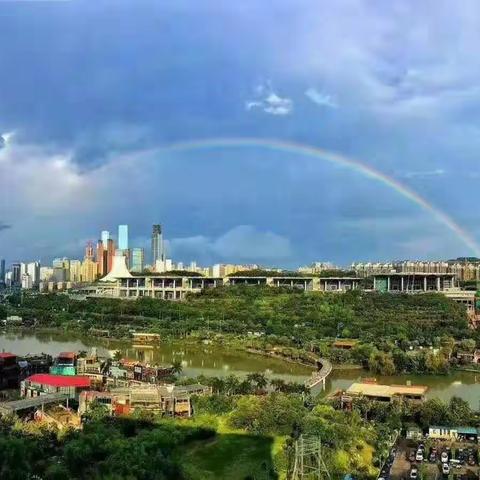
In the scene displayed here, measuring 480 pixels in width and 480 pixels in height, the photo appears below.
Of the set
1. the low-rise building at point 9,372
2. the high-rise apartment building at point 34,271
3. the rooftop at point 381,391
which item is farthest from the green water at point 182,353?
the high-rise apartment building at point 34,271

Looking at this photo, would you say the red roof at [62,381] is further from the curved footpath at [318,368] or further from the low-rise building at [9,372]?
the curved footpath at [318,368]

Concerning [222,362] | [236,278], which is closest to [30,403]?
[222,362]

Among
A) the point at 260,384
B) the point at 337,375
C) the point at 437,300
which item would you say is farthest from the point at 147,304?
the point at 260,384

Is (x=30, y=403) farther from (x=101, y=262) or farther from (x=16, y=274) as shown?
(x=16, y=274)

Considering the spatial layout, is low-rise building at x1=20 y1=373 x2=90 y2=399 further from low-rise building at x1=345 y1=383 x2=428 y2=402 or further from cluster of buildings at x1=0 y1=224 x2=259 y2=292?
cluster of buildings at x1=0 y1=224 x2=259 y2=292

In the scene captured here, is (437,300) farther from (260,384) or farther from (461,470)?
(461,470)

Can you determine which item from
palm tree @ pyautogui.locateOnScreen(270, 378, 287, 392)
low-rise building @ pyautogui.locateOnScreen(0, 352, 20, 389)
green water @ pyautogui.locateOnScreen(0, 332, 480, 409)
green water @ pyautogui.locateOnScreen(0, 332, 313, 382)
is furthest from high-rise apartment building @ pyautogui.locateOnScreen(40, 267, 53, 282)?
palm tree @ pyautogui.locateOnScreen(270, 378, 287, 392)
